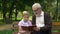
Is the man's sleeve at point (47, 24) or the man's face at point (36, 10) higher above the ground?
the man's face at point (36, 10)

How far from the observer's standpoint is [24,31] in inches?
173

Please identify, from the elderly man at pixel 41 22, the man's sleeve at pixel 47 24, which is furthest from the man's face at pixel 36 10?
the man's sleeve at pixel 47 24

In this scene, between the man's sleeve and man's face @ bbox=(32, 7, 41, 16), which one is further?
the man's sleeve

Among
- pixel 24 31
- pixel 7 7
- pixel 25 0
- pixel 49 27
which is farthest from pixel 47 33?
pixel 7 7

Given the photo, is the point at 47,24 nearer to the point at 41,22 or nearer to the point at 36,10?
the point at 41,22

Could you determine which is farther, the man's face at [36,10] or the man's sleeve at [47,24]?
the man's sleeve at [47,24]

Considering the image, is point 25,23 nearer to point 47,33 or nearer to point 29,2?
point 47,33

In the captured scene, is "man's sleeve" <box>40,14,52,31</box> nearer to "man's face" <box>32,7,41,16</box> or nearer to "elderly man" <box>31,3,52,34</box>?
"elderly man" <box>31,3,52,34</box>

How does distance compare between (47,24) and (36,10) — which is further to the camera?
(47,24)

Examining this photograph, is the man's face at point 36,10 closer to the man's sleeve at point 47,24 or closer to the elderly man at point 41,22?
the elderly man at point 41,22

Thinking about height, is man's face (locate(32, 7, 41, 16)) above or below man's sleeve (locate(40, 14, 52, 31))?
above

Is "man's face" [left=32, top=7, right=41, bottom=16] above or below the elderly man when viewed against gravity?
above

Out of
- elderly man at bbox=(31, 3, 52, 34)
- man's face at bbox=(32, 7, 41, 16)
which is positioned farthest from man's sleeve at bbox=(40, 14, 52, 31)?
man's face at bbox=(32, 7, 41, 16)

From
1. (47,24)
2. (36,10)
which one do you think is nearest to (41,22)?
(47,24)
